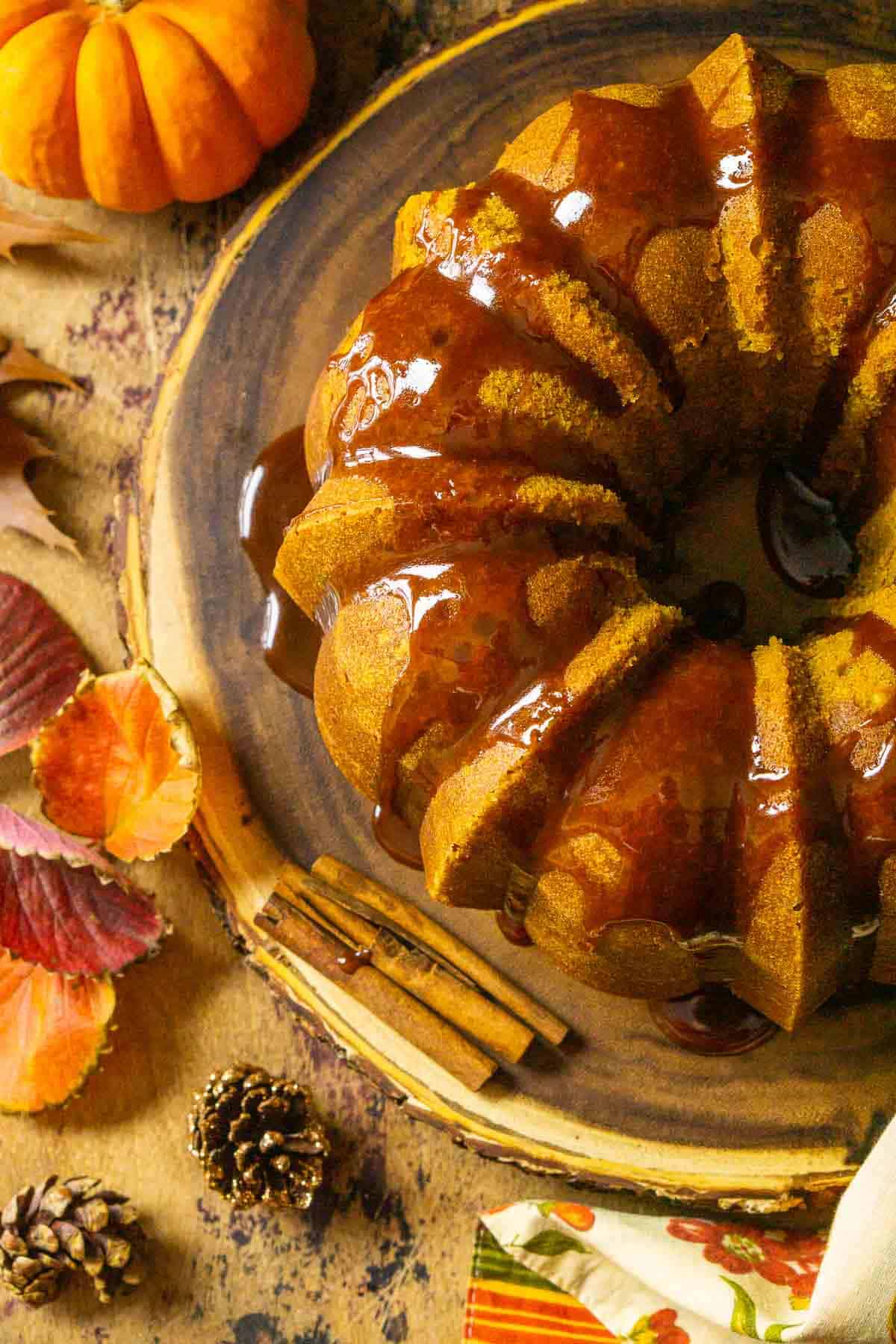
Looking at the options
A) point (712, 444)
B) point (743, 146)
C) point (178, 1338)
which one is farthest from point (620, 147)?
point (178, 1338)

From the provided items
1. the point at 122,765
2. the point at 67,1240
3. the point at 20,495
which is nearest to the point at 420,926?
the point at 122,765

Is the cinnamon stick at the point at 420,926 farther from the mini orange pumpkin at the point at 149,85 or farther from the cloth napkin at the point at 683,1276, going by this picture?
the mini orange pumpkin at the point at 149,85

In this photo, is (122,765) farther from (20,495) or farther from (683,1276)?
(683,1276)

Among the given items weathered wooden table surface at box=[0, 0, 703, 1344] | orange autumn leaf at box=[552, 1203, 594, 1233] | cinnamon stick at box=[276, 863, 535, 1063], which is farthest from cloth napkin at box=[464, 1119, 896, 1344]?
cinnamon stick at box=[276, 863, 535, 1063]

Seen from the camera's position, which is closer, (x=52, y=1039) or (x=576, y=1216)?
(x=576, y=1216)

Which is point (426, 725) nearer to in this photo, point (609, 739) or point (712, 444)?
point (609, 739)

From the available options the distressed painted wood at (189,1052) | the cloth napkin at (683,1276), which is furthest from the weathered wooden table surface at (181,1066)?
the cloth napkin at (683,1276)
